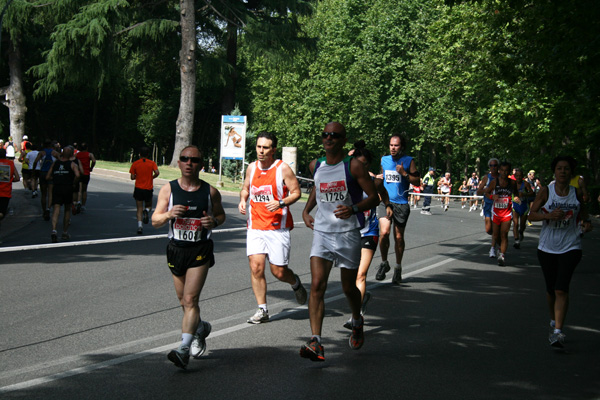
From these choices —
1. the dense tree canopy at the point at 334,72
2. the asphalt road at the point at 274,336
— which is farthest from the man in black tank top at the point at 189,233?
the dense tree canopy at the point at 334,72

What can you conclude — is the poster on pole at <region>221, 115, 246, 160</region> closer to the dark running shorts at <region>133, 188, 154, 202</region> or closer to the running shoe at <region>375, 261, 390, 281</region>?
the dark running shorts at <region>133, 188, 154, 202</region>

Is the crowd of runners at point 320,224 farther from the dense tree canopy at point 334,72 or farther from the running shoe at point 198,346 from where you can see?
the dense tree canopy at point 334,72

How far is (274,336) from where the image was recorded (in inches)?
271

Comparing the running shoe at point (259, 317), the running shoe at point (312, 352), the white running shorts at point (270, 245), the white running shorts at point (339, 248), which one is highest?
the white running shorts at point (339, 248)

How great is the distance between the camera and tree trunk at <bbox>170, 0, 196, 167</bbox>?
33250 millimetres

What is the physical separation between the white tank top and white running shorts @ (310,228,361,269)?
7.01 feet

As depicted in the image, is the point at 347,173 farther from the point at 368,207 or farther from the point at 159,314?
the point at 159,314

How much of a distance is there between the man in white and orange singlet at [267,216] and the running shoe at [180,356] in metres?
1.92

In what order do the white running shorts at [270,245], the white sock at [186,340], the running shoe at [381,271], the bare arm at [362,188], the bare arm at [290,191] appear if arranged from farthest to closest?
1. the running shoe at [381,271]
2. the white running shorts at [270,245]
3. the bare arm at [290,191]
4. the bare arm at [362,188]
5. the white sock at [186,340]

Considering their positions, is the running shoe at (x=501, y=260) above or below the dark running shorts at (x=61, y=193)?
below

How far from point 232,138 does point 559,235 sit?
26.4m

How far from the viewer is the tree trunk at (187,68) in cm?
3325

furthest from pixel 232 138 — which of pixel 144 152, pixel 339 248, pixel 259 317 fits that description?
pixel 339 248

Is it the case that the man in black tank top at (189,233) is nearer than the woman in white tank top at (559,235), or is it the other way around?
the man in black tank top at (189,233)
